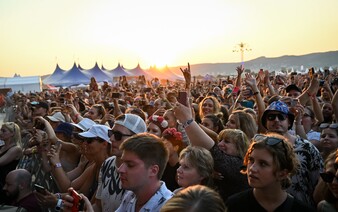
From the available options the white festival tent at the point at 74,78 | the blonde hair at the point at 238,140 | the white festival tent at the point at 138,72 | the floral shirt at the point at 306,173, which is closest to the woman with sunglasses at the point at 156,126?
the blonde hair at the point at 238,140

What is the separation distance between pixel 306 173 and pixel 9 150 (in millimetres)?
4135

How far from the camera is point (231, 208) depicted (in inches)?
112

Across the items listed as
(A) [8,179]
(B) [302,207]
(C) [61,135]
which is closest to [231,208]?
(B) [302,207]

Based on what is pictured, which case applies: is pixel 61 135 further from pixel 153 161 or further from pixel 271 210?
pixel 271 210

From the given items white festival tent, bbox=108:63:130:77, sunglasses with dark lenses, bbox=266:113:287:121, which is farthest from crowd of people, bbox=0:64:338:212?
white festival tent, bbox=108:63:130:77

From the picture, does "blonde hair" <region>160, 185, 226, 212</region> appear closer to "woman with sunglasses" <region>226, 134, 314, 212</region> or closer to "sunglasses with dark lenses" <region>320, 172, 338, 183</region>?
"woman with sunglasses" <region>226, 134, 314, 212</region>

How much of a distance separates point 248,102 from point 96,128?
417 centimetres

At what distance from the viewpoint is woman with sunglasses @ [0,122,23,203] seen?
17.9ft

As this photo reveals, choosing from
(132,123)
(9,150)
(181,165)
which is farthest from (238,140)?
(9,150)

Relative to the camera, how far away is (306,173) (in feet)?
11.6

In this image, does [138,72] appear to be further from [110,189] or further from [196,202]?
[196,202]

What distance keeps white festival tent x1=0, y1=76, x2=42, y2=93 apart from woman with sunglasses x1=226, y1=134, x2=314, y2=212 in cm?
3507

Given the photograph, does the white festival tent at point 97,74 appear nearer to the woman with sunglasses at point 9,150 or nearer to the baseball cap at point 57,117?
the baseball cap at point 57,117

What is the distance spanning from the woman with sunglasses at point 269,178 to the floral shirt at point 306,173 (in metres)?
0.58
